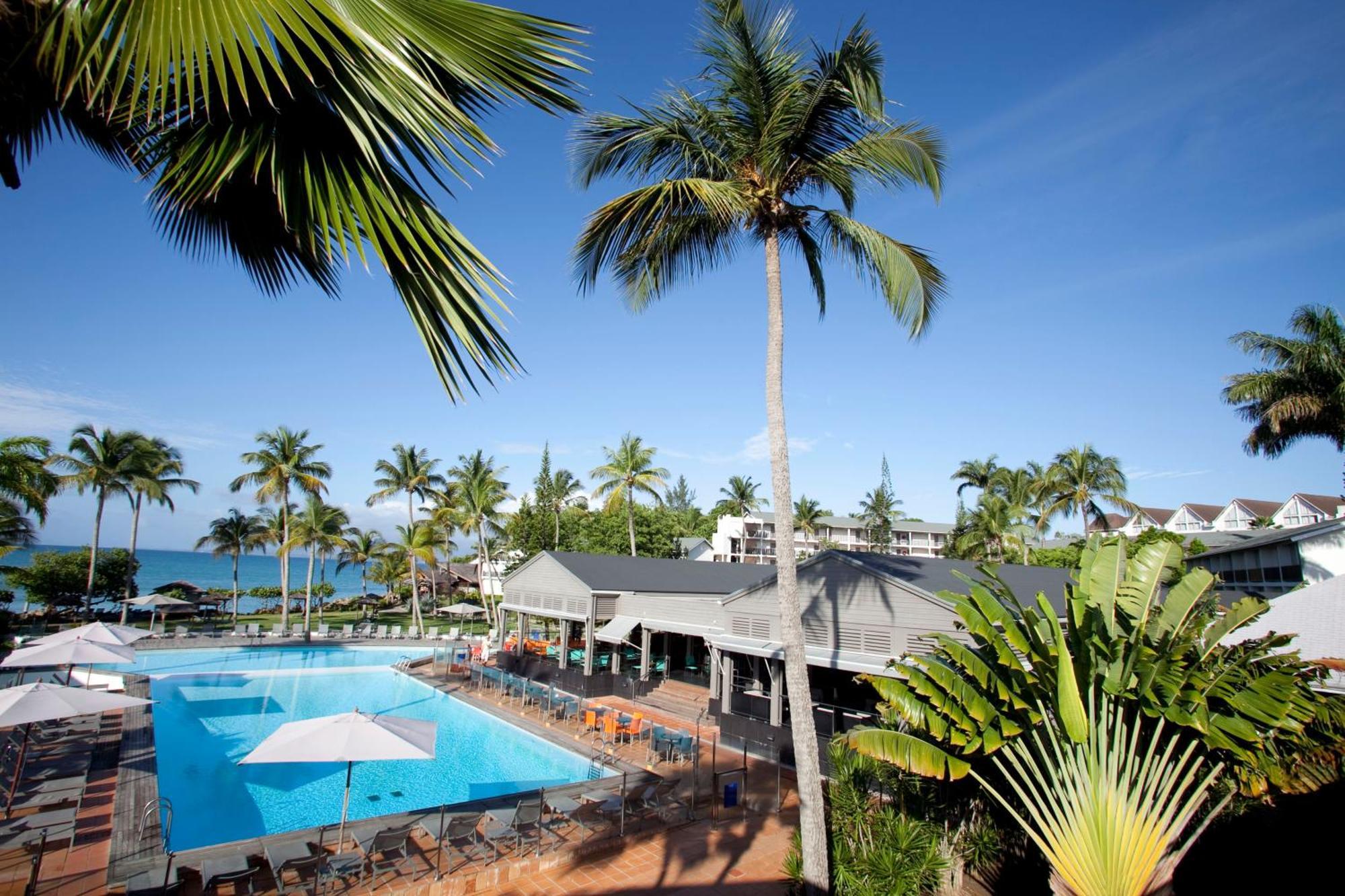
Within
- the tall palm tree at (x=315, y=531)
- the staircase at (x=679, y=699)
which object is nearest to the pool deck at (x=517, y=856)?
the staircase at (x=679, y=699)

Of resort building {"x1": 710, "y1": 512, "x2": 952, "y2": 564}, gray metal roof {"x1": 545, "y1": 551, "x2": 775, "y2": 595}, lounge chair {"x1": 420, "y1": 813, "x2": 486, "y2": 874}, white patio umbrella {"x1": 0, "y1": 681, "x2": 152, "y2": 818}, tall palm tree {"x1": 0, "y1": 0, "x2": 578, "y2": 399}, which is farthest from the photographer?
resort building {"x1": 710, "y1": 512, "x2": 952, "y2": 564}

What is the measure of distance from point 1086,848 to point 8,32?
29.2ft

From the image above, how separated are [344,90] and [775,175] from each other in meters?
7.84

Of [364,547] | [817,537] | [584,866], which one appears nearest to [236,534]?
[364,547]

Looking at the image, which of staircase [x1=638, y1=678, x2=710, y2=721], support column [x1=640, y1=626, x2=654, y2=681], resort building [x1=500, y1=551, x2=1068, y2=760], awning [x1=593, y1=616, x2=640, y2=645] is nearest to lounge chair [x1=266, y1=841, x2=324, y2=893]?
resort building [x1=500, y1=551, x2=1068, y2=760]

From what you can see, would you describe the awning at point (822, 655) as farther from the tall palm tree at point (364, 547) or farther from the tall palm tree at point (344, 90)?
the tall palm tree at point (364, 547)

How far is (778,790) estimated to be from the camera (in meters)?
13.4

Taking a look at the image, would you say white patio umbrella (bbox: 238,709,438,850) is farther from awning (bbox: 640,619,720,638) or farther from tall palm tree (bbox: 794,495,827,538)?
tall palm tree (bbox: 794,495,827,538)

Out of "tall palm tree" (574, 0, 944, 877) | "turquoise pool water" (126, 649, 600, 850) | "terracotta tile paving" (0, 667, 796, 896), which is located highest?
"tall palm tree" (574, 0, 944, 877)

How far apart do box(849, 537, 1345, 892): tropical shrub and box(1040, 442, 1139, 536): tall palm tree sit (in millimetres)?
45495

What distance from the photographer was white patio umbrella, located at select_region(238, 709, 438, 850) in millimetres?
9852

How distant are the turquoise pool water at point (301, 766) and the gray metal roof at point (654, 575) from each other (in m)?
6.78

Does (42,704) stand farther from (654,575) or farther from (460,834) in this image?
(654,575)

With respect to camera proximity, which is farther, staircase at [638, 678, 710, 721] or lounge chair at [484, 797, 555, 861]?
staircase at [638, 678, 710, 721]
